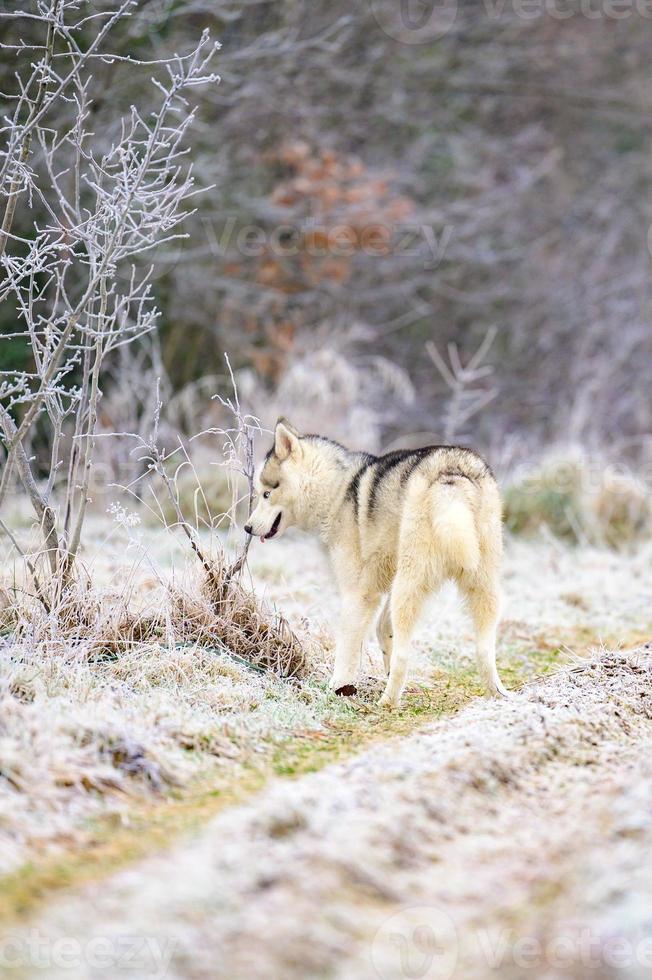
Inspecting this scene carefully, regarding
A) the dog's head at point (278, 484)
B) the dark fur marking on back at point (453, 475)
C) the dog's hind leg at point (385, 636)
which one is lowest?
the dog's hind leg at point (385, 636)

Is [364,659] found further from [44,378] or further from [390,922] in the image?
[390,922]

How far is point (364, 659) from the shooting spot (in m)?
6.59

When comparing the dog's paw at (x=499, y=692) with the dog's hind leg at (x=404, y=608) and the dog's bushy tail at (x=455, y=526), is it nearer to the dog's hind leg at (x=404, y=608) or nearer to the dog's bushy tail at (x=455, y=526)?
the dog's hind leg at (x=404, y=608)

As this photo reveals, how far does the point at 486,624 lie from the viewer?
5.61 metres

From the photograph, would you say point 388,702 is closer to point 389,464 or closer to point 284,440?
point 389,464

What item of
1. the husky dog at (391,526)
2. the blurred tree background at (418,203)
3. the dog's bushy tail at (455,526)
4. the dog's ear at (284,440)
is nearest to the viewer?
the dog's bushy tail at (455,526)

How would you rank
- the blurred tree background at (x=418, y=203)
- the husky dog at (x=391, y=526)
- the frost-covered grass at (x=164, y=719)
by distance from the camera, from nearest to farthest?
the frost-covered grass at (x=164, y=719) < the husky dog at (x=391, y=526) < the blurred tree background at (x=418, y=203)

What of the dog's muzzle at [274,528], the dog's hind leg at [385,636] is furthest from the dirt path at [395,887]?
the dog's muzzle at [274,528]

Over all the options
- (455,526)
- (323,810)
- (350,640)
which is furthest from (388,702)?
(323,810)

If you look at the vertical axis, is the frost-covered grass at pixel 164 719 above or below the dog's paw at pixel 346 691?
above

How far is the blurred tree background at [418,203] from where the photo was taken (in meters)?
13.9

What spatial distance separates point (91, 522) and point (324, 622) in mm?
4464

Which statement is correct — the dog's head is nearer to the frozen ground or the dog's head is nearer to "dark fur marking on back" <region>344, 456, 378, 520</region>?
"dark fur marking on back" <region>344, 456, 378, 520</region>

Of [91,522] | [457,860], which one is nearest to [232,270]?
[91,522]
